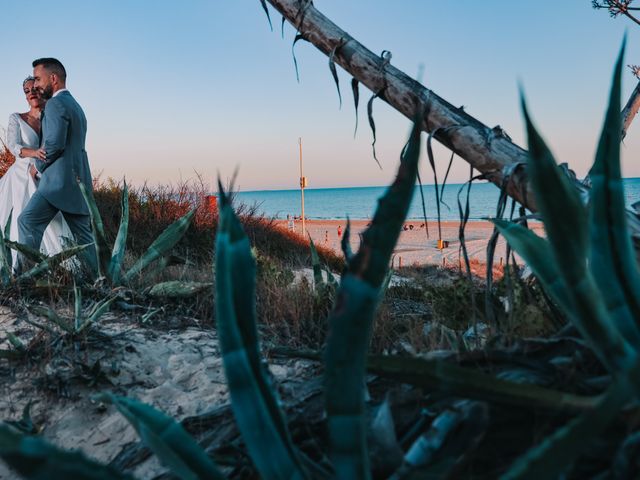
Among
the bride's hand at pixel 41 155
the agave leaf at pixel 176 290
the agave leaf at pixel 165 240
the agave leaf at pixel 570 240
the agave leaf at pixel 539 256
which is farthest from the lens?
the bride's hand at pixel 41 155

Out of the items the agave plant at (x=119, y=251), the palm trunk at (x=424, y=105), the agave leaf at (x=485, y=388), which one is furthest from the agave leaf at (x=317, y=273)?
the agave leaf at (x=485, y=388)

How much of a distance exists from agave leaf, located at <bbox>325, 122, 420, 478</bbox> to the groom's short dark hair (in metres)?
5.08

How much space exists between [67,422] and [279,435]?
4.68 feet

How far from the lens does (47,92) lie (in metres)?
5.07

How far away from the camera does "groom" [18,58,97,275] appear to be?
4832 millimetres

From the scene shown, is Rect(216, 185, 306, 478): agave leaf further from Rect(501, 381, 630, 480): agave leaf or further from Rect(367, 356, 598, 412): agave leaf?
Rect(501, 381, 630, 480): agave leaf

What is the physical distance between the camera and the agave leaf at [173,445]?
103cm

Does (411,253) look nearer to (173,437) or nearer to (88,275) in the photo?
(88,275)

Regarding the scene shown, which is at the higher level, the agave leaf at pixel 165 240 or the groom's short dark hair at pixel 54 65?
the groom's short dark hair at pixel 54 65

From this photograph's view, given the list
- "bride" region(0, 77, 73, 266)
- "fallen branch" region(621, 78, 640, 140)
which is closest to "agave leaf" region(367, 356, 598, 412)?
"fallen branch" region(621, 78, 640, 140)

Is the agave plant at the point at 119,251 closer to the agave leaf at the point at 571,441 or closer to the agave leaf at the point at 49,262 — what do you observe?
the agave leaf at the point at 49,262

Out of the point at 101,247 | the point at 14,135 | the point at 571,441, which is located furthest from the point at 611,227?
the point at 14,135

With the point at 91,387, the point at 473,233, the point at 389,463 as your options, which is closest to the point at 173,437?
the point at 389,463

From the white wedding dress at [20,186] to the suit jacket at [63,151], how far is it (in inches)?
23.9
